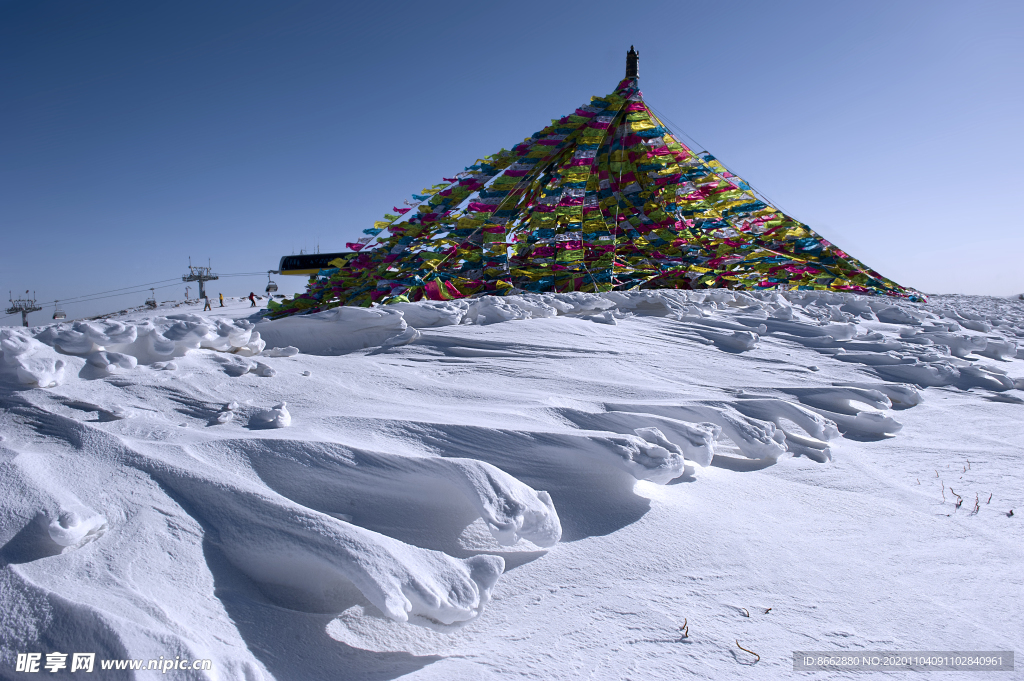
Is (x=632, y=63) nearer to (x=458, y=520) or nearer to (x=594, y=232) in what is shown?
(x=594, y=232)

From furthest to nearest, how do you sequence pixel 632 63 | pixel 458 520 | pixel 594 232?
pixel 632 63 < pixel 594 232 < pixel 458 520

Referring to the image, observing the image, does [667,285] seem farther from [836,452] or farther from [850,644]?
[850,644]

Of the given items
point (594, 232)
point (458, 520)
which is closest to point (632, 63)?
point (594, 232)

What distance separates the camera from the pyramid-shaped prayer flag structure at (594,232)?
15.4ft

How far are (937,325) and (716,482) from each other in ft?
11.2

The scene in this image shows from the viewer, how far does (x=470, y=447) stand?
53.1 inches

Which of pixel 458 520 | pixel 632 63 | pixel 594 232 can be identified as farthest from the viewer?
pixel 632 63

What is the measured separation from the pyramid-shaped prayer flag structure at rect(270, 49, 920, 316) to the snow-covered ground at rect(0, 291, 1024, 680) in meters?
2.18

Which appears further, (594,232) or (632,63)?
(632,63)

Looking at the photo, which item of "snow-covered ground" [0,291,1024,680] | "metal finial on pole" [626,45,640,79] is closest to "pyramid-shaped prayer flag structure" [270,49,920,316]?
"metal finial on pole" [626,45,640,79]

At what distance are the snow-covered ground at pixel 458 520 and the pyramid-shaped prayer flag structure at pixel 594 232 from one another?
218 centimetres

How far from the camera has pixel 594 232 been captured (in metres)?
5.68

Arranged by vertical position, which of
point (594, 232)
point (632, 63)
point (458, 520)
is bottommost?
point (458, 520)

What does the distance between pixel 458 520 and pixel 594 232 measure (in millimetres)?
4866
